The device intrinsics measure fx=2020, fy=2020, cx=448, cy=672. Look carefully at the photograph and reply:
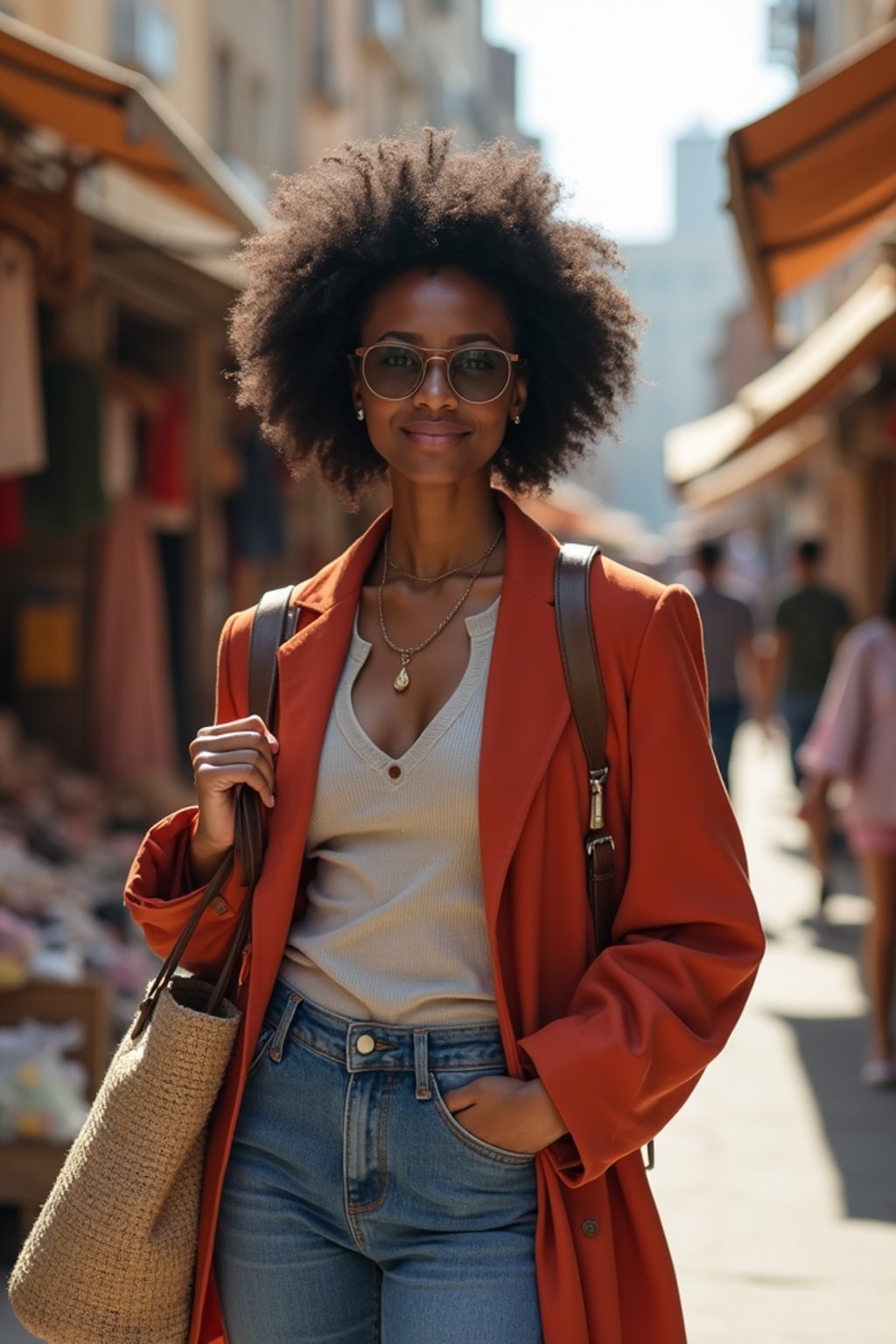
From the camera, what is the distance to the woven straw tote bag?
249 cm

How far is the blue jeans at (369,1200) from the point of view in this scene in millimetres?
2387

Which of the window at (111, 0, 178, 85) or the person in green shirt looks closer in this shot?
the person in green shirt

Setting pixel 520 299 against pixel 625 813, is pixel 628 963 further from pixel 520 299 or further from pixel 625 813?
pixel 520 299

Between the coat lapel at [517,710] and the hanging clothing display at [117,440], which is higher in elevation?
the hanging clothing display at [117,440]

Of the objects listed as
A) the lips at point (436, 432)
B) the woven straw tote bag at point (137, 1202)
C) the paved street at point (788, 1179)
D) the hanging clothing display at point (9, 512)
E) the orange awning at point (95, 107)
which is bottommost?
the paved street at point (788, 1179)

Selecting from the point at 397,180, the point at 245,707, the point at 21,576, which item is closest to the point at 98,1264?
the point at 245,707

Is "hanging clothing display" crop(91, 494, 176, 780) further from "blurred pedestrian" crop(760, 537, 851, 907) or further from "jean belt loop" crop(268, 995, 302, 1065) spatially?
"jean belt loop" crop(268, 995, 302, 1065)

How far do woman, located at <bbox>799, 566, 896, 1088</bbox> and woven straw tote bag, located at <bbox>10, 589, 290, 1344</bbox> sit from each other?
4.60m

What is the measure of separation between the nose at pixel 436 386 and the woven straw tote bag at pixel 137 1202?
24.7 inches

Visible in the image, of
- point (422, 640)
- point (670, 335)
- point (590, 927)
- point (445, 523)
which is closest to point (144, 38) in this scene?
point (445, 523)

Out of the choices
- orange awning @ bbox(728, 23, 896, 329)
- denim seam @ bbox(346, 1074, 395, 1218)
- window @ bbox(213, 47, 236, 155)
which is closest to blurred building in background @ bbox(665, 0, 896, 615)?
orange awning @ bbox(728, 23, 896, 329)

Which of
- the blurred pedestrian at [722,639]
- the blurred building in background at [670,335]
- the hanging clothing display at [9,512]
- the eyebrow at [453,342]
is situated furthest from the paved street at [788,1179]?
the blurred building in background at [670,335]

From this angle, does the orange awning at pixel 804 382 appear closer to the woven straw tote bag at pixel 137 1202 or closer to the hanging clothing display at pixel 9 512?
the hanging clothing display at pixel 9 512

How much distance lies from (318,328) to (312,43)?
19.6 meters
